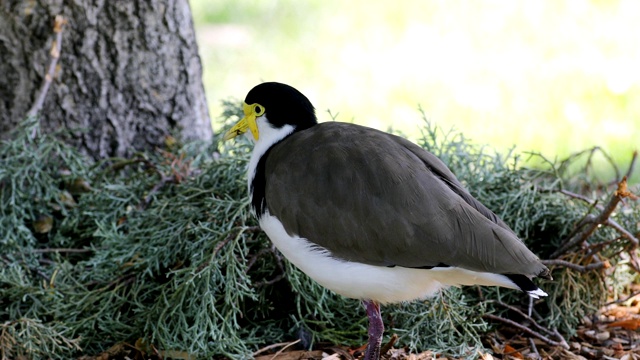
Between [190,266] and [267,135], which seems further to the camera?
[190,266]

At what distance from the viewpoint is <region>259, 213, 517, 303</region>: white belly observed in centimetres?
387

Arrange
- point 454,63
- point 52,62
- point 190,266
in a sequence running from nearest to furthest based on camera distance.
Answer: point 190,266 < point 52,62 < point 454,63

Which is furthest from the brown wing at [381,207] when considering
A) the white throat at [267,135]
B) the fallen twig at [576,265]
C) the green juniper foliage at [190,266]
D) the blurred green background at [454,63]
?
the blurred green background at [454,63]

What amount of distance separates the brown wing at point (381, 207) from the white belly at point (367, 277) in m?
0.04

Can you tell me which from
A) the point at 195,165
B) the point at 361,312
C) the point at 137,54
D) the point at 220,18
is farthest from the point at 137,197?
the point at 220,18

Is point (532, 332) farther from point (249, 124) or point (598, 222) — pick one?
point (249, 124)

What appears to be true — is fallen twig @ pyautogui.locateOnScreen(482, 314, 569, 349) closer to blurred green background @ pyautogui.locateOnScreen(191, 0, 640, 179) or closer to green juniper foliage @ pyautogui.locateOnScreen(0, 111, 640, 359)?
green juniper foliage @ pyautogui.locateOnScreen(0, 111, 640, 359)

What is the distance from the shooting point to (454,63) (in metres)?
9.77

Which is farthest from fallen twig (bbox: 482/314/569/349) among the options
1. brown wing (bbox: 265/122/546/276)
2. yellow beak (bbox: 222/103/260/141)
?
yellow beak (bbox: 222/103/260/141)

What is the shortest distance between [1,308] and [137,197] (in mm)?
950

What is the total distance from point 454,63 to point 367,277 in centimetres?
621

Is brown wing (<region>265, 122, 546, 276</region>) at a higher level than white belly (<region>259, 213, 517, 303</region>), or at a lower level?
higher

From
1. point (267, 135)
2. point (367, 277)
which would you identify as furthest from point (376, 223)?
point (267, 135)

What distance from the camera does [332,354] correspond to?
4.48m
